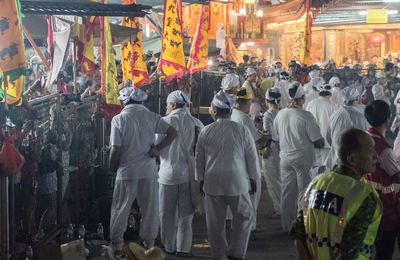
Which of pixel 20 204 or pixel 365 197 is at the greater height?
pixel 365 197

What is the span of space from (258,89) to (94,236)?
26.7 feet

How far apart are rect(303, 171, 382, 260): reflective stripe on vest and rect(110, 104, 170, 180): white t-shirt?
13.7 ft

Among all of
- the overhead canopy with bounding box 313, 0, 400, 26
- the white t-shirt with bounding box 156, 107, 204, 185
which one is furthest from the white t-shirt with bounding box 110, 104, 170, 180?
the overhead canopy with bounding box 313, 0, 400, 26

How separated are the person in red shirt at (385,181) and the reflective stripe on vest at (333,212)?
1750 millimetres

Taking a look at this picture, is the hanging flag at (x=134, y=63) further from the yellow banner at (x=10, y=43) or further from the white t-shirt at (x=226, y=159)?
the yellow banner at (x=10, y=43)

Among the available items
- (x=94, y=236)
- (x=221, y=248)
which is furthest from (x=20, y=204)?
(x=221, y=248)

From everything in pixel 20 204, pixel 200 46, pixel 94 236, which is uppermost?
pixel 200 46

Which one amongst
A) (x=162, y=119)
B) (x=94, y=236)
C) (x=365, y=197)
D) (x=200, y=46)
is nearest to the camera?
(x=365, y=197)

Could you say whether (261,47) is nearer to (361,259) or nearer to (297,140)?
(297,140)

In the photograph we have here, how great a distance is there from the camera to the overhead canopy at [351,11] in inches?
1182

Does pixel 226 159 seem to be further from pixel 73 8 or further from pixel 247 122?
pixel 73 8

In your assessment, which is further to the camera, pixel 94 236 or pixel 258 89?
pixel 258 89

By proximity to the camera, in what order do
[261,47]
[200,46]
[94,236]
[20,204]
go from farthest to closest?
[261,47] < [200,46] < [94,236] < [20,204]

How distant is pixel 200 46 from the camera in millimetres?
15328
